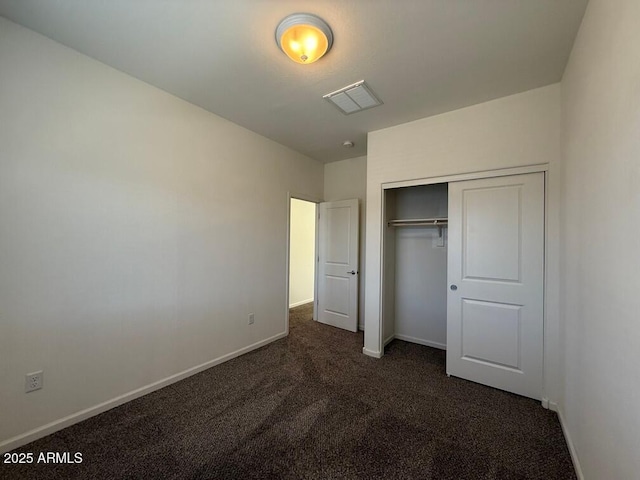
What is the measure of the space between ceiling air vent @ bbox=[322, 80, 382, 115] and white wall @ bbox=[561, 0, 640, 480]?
1.36 metres

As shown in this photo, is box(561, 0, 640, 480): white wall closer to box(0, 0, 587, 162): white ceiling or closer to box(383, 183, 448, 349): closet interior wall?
box(0, 0, 587, 162): white ceiling

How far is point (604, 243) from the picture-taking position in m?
1.20

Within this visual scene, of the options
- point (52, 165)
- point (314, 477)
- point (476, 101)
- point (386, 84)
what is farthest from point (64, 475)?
point (476, 101)

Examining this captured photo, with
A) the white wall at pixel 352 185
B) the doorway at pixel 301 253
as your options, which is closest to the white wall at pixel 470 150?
the white wall at pixel 352 185

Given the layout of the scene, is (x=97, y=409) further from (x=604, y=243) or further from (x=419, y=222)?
(x=419, y=222)

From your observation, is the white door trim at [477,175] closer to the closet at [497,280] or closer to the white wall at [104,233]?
the closet at [497,280]

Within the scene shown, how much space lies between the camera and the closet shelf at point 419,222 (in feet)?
10.1

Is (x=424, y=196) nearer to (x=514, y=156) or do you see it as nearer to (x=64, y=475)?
(x=514, y=156)

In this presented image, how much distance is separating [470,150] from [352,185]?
1882 millimetres

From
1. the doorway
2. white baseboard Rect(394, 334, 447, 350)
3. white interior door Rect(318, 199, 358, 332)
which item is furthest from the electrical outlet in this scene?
the doorway

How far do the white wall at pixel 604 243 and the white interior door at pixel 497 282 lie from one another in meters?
0.43

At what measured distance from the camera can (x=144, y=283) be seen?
7.39 feet

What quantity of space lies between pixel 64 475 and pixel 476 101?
4.02m

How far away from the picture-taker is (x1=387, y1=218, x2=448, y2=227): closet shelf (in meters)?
3.09
